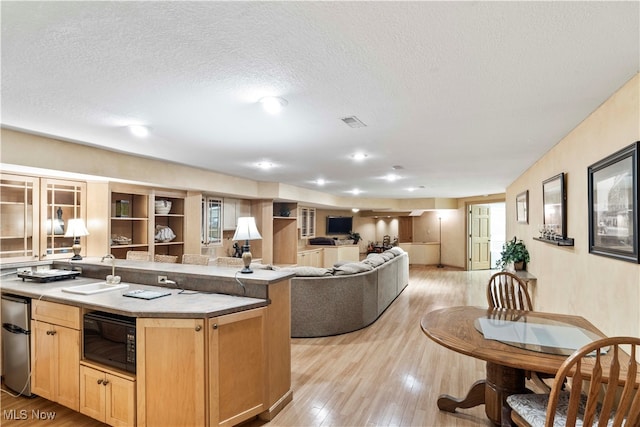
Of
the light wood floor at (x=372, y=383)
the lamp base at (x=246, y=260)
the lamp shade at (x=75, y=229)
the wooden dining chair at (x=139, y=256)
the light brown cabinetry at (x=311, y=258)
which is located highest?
the lamp shade at (x=75, y=229)

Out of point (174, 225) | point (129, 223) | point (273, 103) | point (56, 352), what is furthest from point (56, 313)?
Result: point (174, 225)

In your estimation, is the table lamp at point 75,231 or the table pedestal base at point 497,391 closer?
the table pedestal base at point 497,391

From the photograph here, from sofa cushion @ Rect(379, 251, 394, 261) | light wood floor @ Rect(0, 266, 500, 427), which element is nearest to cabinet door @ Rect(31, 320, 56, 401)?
light wood floor @ Rect(0, 266, 500, 427)

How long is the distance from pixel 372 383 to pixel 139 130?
10.3 feet

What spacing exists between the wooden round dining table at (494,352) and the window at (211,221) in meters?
4.31

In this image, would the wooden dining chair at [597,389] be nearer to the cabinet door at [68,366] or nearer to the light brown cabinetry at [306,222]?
the cabinet door at [68,366]

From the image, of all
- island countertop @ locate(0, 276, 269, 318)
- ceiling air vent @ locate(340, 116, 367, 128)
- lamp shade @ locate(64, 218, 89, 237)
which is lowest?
island countertop @ locate(0, 276, 269, 318)

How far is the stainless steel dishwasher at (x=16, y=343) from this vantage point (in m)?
2.76

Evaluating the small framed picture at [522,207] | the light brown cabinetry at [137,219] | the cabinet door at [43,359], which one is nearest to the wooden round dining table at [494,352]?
the small framed picture at [522,207]

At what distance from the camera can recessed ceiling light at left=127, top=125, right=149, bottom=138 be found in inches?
112

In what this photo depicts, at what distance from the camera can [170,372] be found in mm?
2170

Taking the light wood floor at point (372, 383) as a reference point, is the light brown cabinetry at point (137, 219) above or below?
above

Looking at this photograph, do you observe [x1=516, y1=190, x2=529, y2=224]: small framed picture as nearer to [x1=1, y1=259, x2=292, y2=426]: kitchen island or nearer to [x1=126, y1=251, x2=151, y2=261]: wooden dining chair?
[x1=1, y1=259, x2=292, y2=426]: kitchen island

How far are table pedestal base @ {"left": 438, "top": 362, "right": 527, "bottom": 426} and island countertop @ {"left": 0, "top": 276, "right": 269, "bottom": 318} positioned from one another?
5.66 feet
